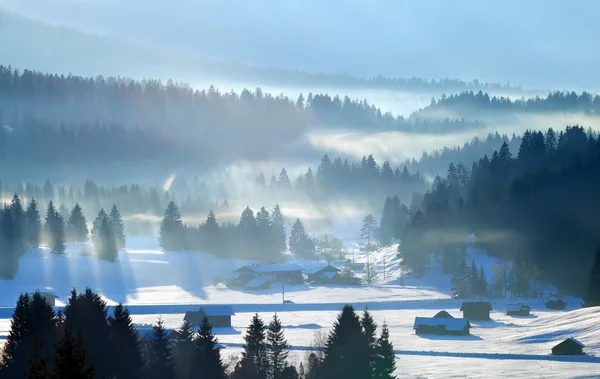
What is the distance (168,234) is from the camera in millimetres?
182125

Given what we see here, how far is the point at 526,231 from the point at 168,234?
66896mm

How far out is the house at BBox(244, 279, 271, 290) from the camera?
479 ft

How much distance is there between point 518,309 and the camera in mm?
112000

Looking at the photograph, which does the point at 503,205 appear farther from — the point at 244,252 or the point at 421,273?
the point at 244,252

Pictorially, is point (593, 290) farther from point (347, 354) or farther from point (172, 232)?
point (172, 232)

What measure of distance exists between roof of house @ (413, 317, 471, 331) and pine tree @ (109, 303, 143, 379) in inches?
1684

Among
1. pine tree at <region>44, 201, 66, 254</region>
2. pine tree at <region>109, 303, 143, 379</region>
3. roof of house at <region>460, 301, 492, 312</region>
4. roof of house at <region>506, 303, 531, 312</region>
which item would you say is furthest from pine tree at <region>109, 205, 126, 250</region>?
pine tree at <region>109, 303, 143, 379</region>

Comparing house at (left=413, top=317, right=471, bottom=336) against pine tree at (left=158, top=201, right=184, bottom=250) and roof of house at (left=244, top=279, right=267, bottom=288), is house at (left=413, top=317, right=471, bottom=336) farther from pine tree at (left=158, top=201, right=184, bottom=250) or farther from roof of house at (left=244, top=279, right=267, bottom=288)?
pine tree at (left=158, top=201, right=184, bottom=250)

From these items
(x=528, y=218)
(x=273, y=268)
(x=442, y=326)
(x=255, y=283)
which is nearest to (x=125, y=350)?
(x=442, y=326)

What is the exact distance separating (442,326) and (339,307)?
22996mm

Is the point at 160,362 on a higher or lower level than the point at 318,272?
lower

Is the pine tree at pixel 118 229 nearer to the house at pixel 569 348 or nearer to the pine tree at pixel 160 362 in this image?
the house at pixel 569 348

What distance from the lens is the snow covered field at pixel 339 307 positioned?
235 feet

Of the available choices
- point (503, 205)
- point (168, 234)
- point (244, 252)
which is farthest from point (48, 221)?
point (503, 205)
